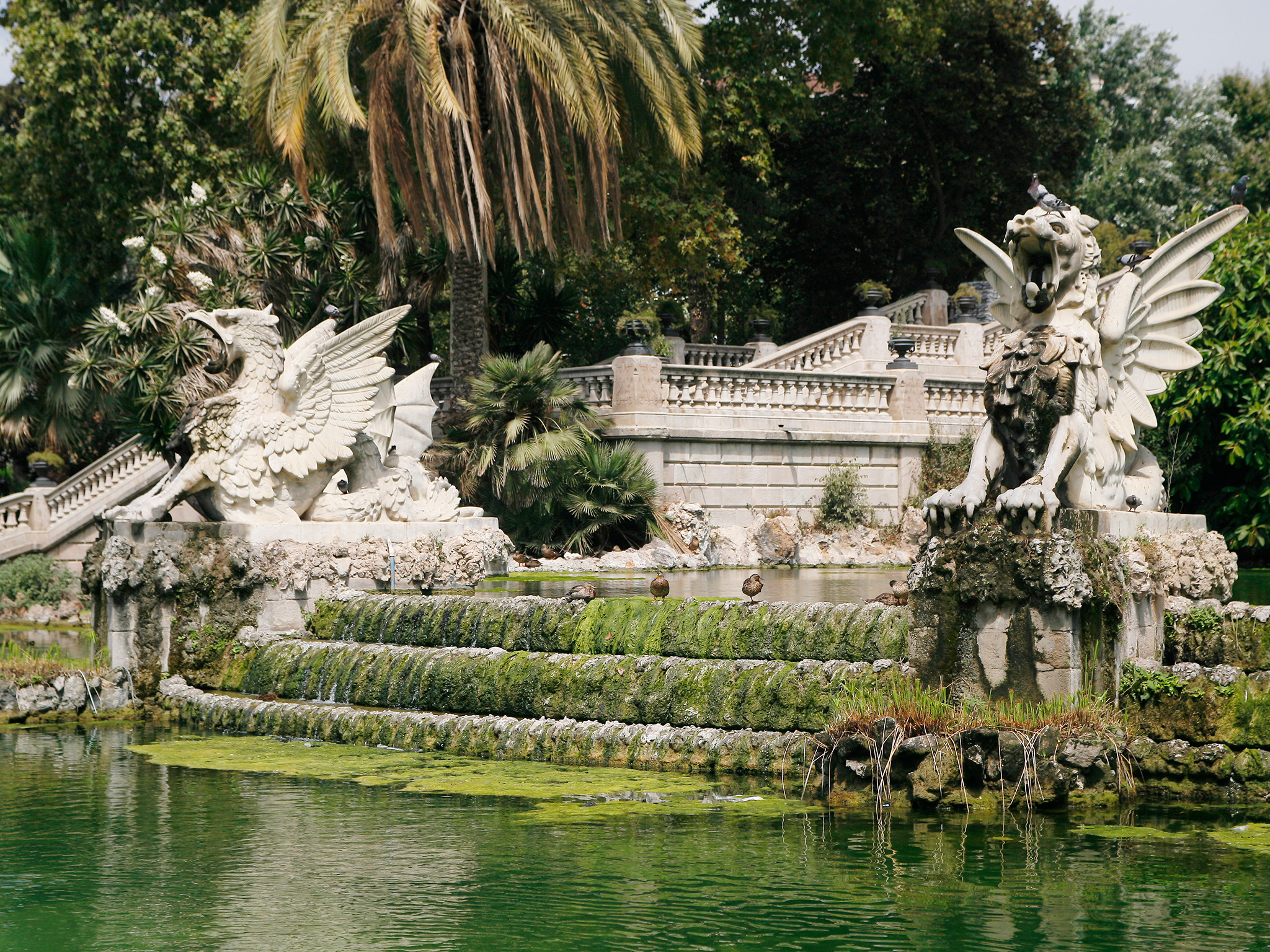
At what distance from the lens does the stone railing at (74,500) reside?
2723 cm

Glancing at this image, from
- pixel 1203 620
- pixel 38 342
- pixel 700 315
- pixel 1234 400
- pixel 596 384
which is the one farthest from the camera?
pixel 700 315

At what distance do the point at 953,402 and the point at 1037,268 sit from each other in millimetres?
17671

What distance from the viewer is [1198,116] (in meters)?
49.1

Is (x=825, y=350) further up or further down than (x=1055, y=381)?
further up

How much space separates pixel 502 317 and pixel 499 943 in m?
20.4

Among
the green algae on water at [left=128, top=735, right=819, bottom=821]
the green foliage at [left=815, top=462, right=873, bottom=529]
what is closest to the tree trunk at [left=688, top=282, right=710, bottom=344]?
the green foliage at [left=815, top=462, right=873, bottom=529]

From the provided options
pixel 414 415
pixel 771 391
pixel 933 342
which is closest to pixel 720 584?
pixel 414 415

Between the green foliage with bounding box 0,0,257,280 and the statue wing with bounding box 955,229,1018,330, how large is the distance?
18885mm

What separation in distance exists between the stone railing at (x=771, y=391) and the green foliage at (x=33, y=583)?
31.9 feet

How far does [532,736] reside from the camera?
1207 cm

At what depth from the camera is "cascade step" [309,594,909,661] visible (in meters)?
11.4

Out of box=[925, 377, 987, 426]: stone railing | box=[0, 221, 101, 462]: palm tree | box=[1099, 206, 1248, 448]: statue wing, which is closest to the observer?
box=[1099, 206, 1248, 448]: statue wing

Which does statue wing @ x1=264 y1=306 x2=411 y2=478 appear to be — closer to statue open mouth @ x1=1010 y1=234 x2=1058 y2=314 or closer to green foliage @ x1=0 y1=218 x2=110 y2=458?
statue open mouth @ x1=1010 y1=234 x2=1058 y2=314

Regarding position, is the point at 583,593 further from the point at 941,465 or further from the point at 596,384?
the point at 941,465
